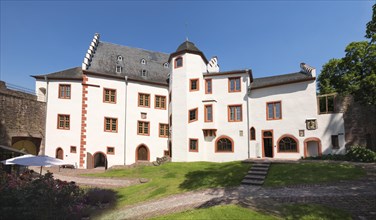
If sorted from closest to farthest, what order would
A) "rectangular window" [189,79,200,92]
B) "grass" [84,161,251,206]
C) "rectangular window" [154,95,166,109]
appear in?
"grass" [84,161,251,206] < "rectangular window" [189,79,200,92] < "rectangular window" [154,95,166,109]

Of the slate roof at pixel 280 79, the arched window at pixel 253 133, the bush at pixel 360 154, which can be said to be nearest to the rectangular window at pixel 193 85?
the slate roof at pixel 280 79

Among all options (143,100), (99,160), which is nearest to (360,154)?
(143,100)

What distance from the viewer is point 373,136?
2375 cm

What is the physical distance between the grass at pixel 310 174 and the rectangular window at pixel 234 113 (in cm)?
1025

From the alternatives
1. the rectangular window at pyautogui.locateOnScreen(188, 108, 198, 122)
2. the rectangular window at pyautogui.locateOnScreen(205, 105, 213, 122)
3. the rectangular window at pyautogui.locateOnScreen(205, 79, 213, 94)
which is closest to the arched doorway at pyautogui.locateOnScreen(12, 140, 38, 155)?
the rectangular window at pyautogui.locateOnScreen(188, 108, 198, 122)

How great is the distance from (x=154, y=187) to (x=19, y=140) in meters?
17.4

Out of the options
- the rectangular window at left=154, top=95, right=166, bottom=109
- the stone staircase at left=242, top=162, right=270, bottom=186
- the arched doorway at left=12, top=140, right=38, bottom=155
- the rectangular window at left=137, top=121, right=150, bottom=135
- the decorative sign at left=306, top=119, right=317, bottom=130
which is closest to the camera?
the stone staircase at left=242, top=162, right=270, bottom=186

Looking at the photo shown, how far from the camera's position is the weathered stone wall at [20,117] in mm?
22938

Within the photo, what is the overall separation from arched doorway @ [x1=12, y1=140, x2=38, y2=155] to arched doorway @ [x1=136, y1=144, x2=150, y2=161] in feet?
35.8

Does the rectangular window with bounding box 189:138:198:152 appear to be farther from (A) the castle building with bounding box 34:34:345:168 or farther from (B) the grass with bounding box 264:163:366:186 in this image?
(B) the grass with bounding box 264:163:366:186

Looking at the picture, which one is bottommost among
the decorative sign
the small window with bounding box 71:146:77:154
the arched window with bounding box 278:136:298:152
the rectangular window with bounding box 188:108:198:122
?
the small window with bounding box 71:146:77:154

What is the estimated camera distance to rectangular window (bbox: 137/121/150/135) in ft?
95.8

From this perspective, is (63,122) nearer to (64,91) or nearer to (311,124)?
(64,91)

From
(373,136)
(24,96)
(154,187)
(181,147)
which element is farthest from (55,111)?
(373,136)
